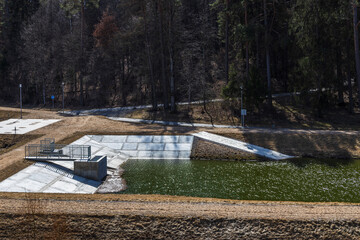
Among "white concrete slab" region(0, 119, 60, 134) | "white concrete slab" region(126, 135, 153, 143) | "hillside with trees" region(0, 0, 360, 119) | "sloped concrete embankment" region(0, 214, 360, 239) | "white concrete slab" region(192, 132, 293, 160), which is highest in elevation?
"hillside with trees" region(0, 0, 360, 119)

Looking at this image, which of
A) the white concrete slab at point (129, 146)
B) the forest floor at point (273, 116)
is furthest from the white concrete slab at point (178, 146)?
the forest floor at point (273, 116)

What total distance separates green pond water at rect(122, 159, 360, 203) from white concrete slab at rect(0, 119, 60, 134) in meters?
14.0

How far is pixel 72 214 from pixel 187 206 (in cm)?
451

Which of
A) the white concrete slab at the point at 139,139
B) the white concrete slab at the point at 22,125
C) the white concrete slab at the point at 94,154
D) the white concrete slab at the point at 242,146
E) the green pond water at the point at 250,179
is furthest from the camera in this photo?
the white concrete slab at the point at 22,125

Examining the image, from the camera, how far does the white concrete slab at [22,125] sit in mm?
30609

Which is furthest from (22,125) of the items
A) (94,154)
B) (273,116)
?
(273,116)

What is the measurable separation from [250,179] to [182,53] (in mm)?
26853

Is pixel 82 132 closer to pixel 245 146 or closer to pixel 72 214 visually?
pixel 245 146

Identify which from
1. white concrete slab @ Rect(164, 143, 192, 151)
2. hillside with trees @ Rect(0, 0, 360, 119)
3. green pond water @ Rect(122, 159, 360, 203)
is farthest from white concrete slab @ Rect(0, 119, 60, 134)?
white concrete slab @ Rect(164, 143, 192, 151)

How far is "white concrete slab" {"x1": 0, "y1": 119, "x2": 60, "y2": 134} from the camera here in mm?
30609

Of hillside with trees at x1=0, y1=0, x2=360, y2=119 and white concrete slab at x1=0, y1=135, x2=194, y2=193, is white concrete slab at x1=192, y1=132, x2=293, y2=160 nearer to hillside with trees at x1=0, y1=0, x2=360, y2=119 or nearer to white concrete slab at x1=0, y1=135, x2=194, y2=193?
white concrete slab at x1=0, y1=135, x2=194, y2=193

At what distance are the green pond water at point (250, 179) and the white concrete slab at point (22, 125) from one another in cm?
1397

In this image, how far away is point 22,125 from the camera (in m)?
33.7

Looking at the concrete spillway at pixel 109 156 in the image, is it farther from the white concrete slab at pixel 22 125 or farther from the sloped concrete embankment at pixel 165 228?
the white concrete slab at pixel 22 125
